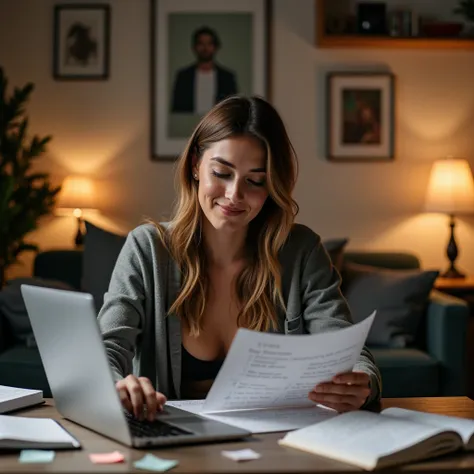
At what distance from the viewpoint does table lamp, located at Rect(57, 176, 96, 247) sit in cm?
462

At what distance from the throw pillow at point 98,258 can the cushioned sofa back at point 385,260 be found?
113 centimetres

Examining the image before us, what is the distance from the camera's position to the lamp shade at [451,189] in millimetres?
4570

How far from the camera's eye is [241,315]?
210 cm

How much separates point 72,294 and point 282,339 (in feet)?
1.08

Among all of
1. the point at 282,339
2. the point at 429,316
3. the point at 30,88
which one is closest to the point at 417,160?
the point at 429,316

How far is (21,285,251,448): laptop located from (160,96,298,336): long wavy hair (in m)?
0.48

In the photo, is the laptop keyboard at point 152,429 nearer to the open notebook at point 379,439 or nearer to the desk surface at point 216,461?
the desk surface at point 216,461

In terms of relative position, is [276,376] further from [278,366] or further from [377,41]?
[377,41]

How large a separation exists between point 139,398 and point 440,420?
0.51m

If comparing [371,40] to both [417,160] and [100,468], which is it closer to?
[417,160]

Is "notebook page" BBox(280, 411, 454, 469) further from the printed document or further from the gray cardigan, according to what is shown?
the gray cardigan

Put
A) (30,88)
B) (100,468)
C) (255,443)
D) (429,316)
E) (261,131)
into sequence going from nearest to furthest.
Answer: (100,468)
(255,443)
(261,131)
(429,316)
(30,88)

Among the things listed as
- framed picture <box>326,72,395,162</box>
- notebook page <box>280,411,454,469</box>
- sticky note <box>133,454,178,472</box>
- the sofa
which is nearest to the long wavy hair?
notebook page <box>280,411,454,469</box>

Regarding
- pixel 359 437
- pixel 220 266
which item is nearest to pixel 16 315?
pixel 220 266
